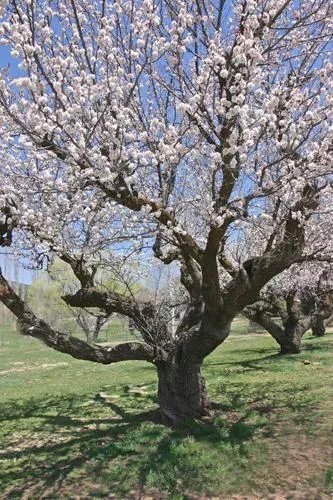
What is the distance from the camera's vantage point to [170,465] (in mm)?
5613

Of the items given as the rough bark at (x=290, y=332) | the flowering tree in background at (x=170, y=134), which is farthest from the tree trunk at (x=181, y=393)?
the rough bark at (x=290, y=332)

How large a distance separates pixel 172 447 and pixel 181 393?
140cm

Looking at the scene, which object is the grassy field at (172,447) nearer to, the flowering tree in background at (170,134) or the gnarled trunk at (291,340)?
the flowering tree in background at (170,134)

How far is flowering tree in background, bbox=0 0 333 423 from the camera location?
4598mm

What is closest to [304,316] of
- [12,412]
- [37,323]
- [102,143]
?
[12,412]

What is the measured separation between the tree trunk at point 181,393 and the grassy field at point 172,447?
1.04ft

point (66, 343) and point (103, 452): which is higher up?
point (66, 343)

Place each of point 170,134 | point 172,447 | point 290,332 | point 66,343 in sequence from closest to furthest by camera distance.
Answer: point 170,134
point 172,447
point 66,343
point 290,332

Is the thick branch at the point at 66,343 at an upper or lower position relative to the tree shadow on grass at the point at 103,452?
upper

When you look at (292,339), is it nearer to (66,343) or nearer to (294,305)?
(294,305)

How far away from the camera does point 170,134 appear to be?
4.68 metres

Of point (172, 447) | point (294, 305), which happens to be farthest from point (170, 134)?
point (294, 305)

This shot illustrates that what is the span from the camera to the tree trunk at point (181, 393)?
747 cm

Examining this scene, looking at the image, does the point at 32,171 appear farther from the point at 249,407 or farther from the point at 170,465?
the point at 249,407
